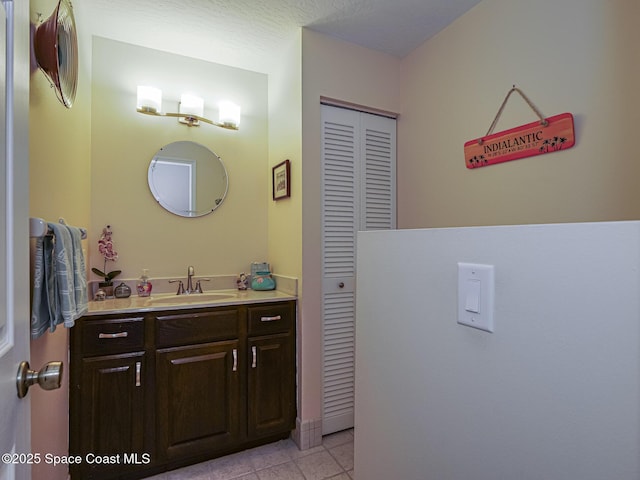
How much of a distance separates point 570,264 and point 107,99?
256 cm

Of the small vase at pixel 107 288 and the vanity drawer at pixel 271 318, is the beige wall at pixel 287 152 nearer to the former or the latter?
the vanity drawer at pixel 271 318

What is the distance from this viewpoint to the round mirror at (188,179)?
2.24 metres

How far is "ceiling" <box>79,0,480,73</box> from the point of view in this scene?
1790mm

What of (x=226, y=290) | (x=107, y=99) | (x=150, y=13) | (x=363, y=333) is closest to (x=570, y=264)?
(x=363, y=333)

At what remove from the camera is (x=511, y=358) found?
2.04 ft

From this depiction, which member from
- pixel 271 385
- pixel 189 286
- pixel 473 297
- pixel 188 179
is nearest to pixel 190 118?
pixel 188 179

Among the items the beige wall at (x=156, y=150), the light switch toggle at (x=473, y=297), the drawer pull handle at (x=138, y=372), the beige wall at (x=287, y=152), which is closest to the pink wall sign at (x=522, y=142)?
the beige wall at (x=287, y=152)

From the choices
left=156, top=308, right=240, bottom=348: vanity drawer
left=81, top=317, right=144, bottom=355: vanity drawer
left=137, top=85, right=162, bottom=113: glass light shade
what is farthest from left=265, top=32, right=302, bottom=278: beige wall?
left=81, top=317, right=144, bottom=355: vanity drawer

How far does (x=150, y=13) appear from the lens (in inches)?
72.8

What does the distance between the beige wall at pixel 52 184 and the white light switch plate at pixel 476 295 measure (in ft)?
4.12

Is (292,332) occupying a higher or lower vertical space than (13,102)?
lower

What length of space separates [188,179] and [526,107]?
81.9 inches

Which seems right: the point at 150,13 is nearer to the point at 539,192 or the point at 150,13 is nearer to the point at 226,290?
the point at 226,290

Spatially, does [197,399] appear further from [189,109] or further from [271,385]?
[189,109]
